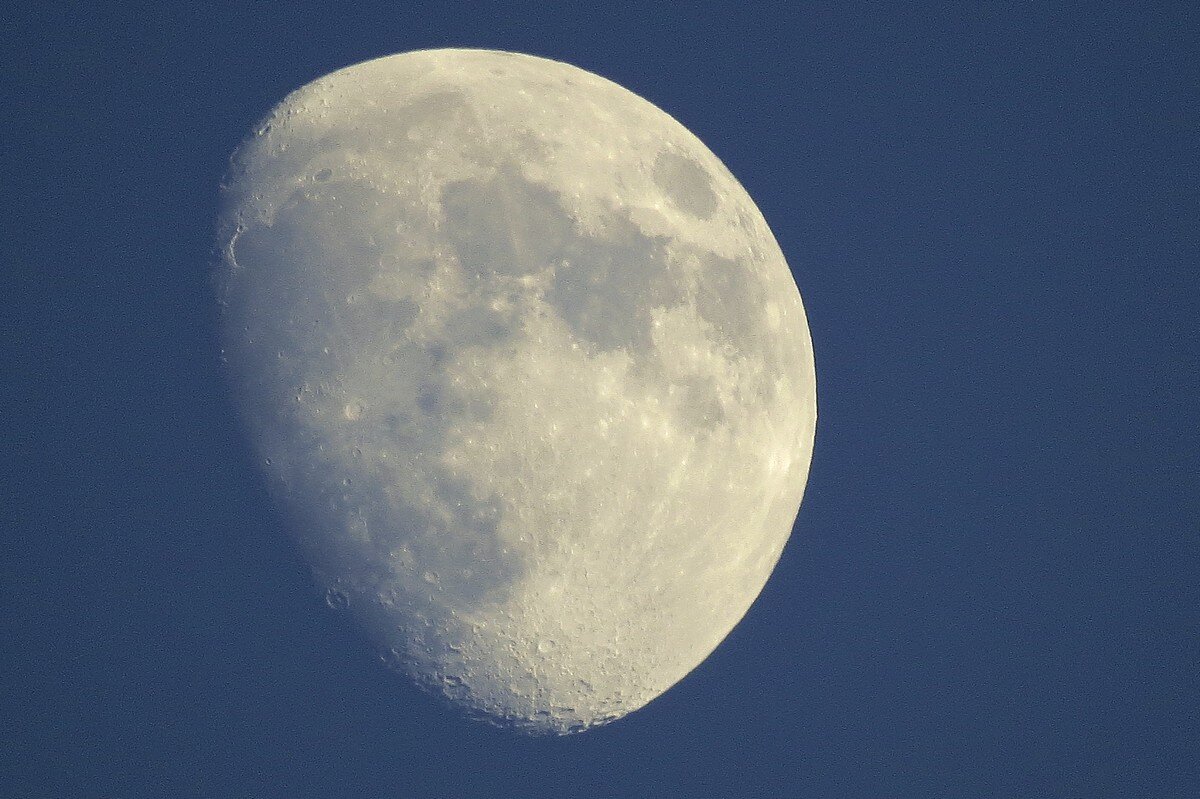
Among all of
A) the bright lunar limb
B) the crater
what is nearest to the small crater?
the bright lunar limb

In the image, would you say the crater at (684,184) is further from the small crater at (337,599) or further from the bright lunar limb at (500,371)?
the small crater at (337,599)

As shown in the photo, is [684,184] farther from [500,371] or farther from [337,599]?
[337,599]

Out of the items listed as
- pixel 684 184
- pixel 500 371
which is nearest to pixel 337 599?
pixel 500 371

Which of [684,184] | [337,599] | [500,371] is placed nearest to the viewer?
[500,371]

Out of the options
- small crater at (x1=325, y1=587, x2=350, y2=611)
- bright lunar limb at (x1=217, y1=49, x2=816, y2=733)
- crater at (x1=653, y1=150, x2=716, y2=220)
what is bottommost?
small crater at (x1=325, y1=587, x2=350, y2=611)

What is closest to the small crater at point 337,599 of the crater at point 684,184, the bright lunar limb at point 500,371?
the bright lunar limb at point 500,371

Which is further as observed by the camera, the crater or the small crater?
the crater

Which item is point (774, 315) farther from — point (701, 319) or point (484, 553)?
point (484, 553)

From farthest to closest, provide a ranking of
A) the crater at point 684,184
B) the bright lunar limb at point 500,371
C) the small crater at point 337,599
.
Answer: the crater at point 684,184, the small crater at point 337,599, the bright lunar limb at point 500,371

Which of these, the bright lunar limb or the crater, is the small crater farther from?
the crater
